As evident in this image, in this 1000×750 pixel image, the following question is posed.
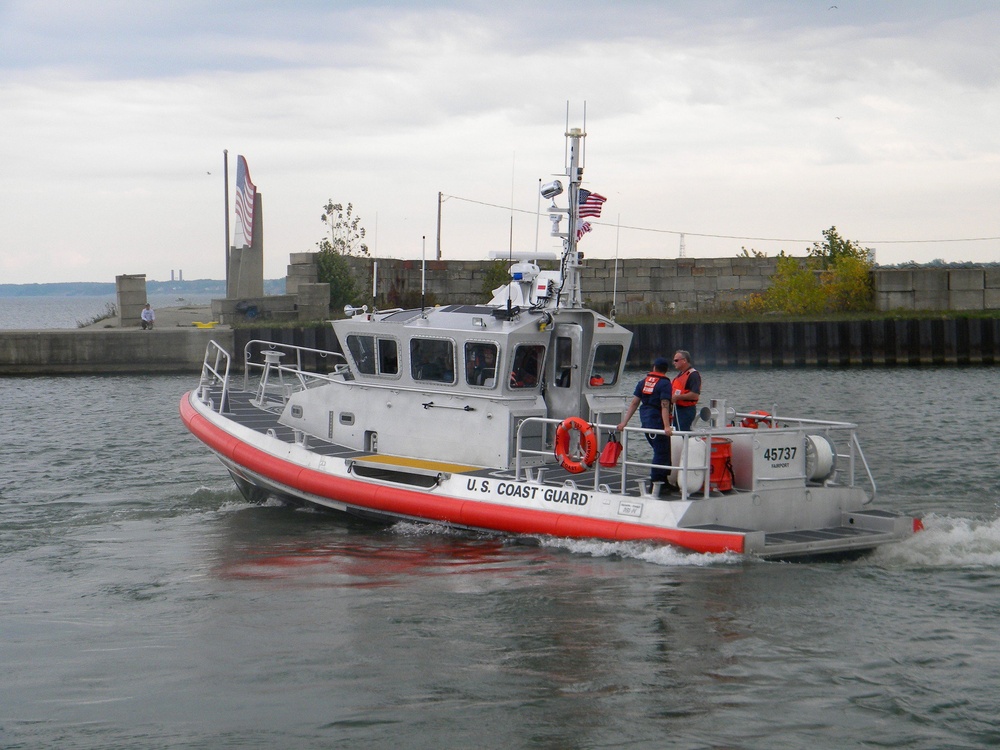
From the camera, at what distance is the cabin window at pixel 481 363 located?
11258 millimetres

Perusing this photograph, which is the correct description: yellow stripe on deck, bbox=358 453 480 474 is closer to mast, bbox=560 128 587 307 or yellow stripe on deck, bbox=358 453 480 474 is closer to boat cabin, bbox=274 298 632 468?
boat cabin, bbox=274 298 632 468

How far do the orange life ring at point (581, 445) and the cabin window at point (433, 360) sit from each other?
1.61 m

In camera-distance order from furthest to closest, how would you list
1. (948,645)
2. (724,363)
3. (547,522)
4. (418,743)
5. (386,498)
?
(724,363) < (386,498) < (547,522) < (948,645) < (418,743)

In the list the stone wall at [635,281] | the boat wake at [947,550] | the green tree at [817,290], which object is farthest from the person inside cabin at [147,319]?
the boat wake at [947,550]

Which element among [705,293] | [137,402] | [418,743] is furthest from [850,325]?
[418,743]

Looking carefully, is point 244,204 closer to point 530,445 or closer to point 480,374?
point 480,374

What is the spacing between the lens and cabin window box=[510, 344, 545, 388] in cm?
1127

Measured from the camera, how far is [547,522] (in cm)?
1021

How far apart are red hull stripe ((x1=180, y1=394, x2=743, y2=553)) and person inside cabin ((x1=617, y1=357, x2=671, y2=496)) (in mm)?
568

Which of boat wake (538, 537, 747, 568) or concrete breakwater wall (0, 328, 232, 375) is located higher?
concrete breakwater wall (0, 328, 232, 375)

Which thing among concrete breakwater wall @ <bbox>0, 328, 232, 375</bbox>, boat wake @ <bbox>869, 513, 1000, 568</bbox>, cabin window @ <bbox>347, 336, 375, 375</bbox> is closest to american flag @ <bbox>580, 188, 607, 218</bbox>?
cabin window @ <bbox>347, 336, 375, 375</bbox>

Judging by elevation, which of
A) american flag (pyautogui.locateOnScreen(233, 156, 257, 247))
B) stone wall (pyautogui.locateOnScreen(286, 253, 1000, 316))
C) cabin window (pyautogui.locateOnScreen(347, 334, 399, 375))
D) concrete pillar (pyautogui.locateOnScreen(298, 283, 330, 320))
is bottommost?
cabin window (pyautogui.locateOnScreen(347, 334, 399, 375))

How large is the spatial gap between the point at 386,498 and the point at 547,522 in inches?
75.9

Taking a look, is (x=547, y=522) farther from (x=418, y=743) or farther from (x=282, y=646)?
(x=418, y=743)
